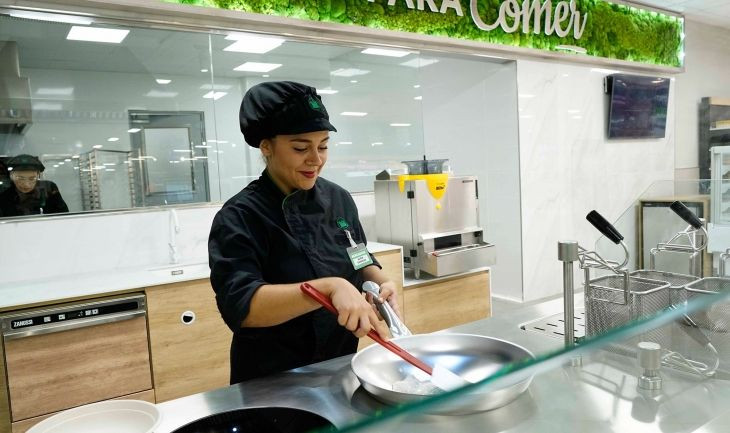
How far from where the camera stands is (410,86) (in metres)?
4.59

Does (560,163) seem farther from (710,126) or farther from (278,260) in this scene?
(278,260)

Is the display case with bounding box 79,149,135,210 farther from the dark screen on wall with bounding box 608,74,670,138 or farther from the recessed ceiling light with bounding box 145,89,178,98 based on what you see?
the dark screen on wall with bounding box 608,74,670,138

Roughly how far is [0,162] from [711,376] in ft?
11.0

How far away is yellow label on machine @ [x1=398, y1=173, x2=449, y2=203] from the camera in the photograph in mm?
3727

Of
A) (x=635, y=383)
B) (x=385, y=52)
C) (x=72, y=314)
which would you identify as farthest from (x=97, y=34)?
(x=635, y=383)

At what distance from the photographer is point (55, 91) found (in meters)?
3.05

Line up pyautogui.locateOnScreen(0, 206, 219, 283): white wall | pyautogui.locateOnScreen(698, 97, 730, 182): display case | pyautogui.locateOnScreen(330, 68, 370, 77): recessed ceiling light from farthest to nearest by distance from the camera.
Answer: pyautogui.locateOnScreen(698, 97, 730, 182): display case, pyautogui.locateOnScreen(330, 68, 370, 77): recessed ceiling light, pyautogui.locateOnScreen(0, 206, 219, 283): white wall

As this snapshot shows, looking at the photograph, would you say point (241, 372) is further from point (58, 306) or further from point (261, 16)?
point (261, 16)

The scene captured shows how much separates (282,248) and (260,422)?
0.53m

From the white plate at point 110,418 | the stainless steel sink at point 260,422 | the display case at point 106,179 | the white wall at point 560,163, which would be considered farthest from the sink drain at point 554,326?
the white wall at point 560,163

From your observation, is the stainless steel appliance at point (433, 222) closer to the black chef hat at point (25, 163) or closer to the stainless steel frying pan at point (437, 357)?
the black chef hat at point (25, 163)

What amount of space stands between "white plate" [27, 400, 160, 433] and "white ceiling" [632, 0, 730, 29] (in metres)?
6.72

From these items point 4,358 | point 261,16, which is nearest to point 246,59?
point 261,16

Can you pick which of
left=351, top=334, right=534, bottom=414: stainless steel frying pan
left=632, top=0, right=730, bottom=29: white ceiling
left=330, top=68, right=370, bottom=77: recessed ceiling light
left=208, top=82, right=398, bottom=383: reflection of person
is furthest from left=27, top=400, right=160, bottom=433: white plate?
left=632, top=0, right=730, bottom=29: white ceiling
